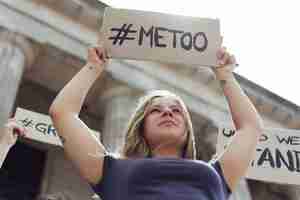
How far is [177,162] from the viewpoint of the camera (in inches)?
87.7

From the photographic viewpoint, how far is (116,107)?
11336mm

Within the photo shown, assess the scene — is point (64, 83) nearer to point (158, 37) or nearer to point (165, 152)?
point (158, 37)

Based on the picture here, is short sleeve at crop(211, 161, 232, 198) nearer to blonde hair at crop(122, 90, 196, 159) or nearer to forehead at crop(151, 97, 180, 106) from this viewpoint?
blonde hair at crop(122, 90, 196, 159)

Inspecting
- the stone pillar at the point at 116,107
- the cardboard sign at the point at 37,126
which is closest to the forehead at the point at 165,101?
the cardboard sign at the point at 37,126

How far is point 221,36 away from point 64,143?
52.7 inches

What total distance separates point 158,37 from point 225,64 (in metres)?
0.51

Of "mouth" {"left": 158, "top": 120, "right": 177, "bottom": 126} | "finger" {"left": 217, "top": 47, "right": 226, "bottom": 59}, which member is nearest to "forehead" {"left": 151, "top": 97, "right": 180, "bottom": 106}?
"mouth" {"left": 158, "top": 120, "right": 177, "bottom": 126}

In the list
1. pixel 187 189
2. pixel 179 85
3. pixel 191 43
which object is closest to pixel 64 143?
pixel 187 189

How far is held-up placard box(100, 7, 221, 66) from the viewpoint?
119 inches

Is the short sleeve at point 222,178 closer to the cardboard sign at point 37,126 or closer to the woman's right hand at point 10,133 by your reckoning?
the woman's right hand at point 10,133

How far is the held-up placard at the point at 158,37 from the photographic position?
3.04m

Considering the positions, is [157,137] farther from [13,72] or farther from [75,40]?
[75,40]

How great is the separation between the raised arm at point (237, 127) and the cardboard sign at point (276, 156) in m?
3.29

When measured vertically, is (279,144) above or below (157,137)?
below
